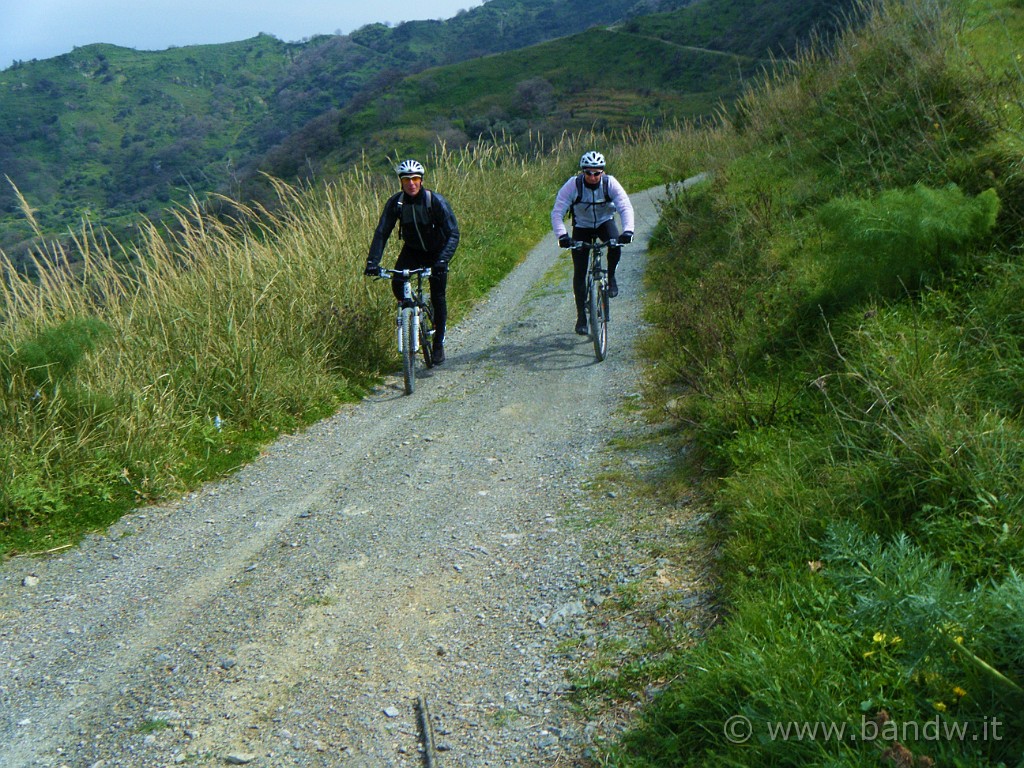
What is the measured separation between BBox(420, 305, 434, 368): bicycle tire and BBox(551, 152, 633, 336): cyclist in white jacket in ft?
5.59

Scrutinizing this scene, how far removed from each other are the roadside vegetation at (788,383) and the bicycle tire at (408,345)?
2.39 ft

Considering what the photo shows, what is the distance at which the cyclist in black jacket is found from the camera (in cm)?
859

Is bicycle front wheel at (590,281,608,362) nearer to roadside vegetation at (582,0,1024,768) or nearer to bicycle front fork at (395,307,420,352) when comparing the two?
roadside vegetation at (582,0,1024,768)

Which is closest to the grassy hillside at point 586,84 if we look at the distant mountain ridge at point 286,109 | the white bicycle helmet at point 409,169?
the distant mountain ridge at point 286,109

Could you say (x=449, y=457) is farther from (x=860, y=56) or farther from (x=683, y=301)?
(x=860, y=56)

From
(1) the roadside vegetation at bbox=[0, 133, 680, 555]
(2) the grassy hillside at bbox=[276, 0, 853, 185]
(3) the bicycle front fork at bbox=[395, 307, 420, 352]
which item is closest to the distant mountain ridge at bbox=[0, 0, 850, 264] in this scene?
(2) the grassy hillside at bbox=[276, 0, 853, 185]

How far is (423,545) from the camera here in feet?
16.2

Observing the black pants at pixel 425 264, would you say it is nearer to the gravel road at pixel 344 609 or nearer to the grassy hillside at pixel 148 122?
the gravel road at pixel 344 609

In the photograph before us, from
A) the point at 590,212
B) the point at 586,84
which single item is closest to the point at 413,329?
the point at 590,212

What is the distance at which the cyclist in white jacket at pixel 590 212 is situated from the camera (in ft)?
29.9

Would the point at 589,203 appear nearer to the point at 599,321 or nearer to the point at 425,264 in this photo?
the point at 599,321

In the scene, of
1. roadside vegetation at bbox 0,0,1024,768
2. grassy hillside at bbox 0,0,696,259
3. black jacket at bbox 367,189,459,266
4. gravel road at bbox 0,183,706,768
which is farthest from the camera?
grassy hillside at bbox 0,0,696,259

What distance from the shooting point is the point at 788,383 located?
5.56m

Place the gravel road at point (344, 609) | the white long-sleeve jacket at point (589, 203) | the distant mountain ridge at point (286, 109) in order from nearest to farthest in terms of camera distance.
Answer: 1. the gravel road at point (344, 609)
2. the white long-sleeve jacket at point (589, 203)
3. the distant mountain ridge at point (286, 109)
